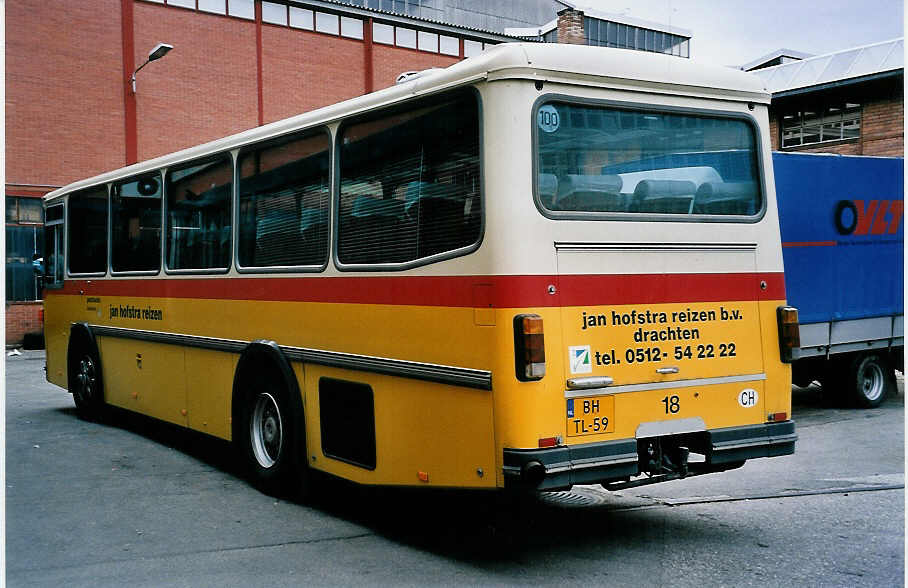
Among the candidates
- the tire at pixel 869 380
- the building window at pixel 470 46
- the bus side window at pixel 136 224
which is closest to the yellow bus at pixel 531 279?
the bus side window at pixel 136 224

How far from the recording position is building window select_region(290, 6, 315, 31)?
33.0 meters

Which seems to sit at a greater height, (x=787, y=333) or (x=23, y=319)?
(x=23, y=319)

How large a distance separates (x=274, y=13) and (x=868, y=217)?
23995mm

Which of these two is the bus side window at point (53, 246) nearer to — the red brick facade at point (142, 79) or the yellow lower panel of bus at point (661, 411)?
the yellow lower panel of bus at point (661, 411)

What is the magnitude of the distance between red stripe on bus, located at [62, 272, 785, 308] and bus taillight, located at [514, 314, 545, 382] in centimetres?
10

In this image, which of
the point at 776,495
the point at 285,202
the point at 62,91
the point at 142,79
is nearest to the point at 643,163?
the point at 285,202

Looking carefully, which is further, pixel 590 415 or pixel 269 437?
pixel 269 437

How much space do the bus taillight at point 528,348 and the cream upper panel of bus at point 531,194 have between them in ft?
0.95

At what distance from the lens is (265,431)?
8.23 m

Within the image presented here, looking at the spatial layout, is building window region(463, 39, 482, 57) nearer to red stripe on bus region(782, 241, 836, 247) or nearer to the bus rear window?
red stripe on bus region(782, 241, 836, 247)

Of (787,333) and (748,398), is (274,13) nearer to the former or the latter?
(787,333)

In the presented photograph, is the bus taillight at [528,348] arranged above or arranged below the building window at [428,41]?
below

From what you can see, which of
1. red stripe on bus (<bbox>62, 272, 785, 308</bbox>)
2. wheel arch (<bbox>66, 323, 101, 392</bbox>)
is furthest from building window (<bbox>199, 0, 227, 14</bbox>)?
red stripe on bus (<bbox>62, 272, 785, 308</bbox>)

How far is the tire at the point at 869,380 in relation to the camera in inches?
509
